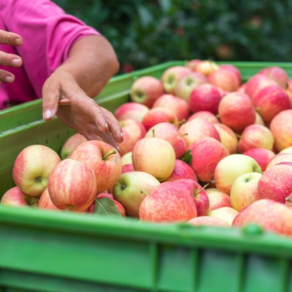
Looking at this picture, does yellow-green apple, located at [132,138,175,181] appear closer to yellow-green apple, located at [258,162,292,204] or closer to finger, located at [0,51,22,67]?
yellow-green apple, located at [258,162,292,204]

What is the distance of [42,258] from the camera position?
0.80m

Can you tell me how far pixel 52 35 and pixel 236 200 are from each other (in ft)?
3.31

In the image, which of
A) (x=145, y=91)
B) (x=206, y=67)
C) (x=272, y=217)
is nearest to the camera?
(x=272, y=217)

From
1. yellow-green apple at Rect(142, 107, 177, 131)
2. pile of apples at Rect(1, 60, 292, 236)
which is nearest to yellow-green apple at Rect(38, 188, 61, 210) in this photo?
pile of apples at Rect(1, 60, 292, 236)

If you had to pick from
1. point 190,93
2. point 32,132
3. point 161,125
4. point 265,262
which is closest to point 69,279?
point 265,262

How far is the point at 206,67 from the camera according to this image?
8.20 ft

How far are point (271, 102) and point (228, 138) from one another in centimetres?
27

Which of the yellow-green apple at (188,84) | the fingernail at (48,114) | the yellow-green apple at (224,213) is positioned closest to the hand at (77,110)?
the fingernail at (48,114)

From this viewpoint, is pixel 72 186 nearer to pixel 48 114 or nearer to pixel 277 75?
pixel 48 114

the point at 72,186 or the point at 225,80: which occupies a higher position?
the point at 72,186

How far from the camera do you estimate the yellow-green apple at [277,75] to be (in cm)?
225

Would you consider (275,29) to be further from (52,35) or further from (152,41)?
(52,35)

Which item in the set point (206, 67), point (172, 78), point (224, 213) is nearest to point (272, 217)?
point (224, 213)

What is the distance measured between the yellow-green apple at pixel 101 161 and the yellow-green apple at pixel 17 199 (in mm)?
182
